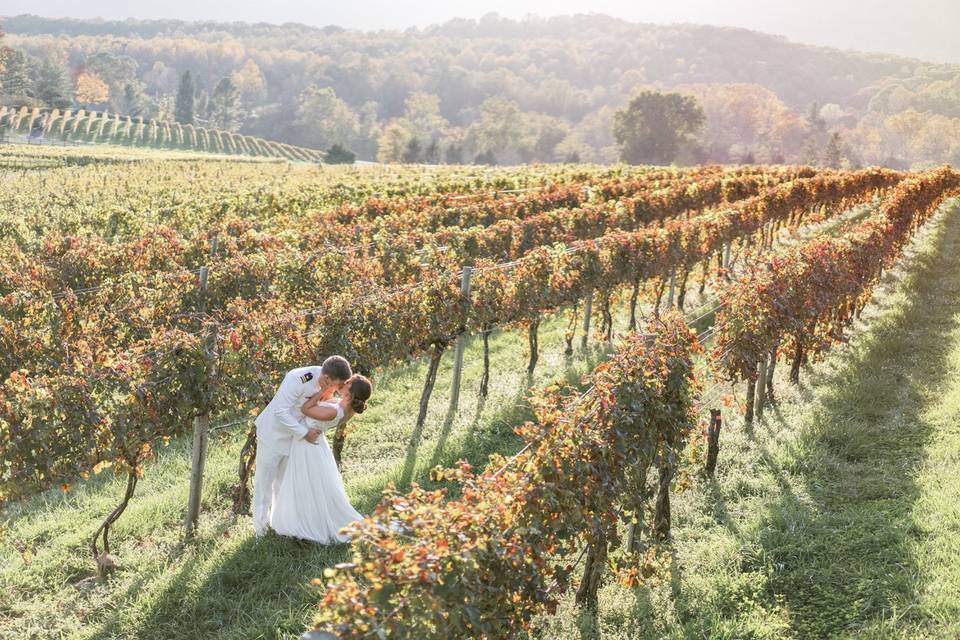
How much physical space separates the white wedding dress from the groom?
0.10 meters

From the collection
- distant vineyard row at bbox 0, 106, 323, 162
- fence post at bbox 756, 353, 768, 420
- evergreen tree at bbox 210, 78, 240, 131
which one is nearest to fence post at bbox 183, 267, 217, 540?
fence post at bbox 756, 353, 768, 420

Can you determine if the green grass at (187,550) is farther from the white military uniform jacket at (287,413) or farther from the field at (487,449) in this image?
the white military uniform jacket at (287,413)

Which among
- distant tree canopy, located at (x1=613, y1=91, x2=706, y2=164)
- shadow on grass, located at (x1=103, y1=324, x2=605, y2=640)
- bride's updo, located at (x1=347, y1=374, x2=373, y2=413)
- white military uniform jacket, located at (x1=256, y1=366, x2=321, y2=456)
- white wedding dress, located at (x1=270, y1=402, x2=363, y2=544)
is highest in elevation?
distant tree canopy, located at (x1=613, y1=91, x2=706, y2=164)

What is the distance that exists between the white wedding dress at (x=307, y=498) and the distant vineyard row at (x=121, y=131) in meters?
78.9

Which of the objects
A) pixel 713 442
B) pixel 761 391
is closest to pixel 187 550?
pixel 713 442

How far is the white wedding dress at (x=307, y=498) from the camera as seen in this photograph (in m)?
6.94

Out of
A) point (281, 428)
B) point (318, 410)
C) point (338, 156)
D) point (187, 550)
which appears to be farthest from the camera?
point (338, 156)

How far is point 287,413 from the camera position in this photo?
6.76m

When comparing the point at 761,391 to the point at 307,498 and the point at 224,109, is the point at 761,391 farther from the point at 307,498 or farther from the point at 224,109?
the point at 224,109

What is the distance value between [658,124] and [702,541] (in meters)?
90.7

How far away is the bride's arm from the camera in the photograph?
6.73 m

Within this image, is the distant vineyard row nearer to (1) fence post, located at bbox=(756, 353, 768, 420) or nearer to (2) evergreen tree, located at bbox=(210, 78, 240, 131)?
(2) evergreen tree, located at bbox=(210, 78, 240, 131)

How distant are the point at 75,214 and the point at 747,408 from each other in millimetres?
15040

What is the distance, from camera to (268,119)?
152 m
